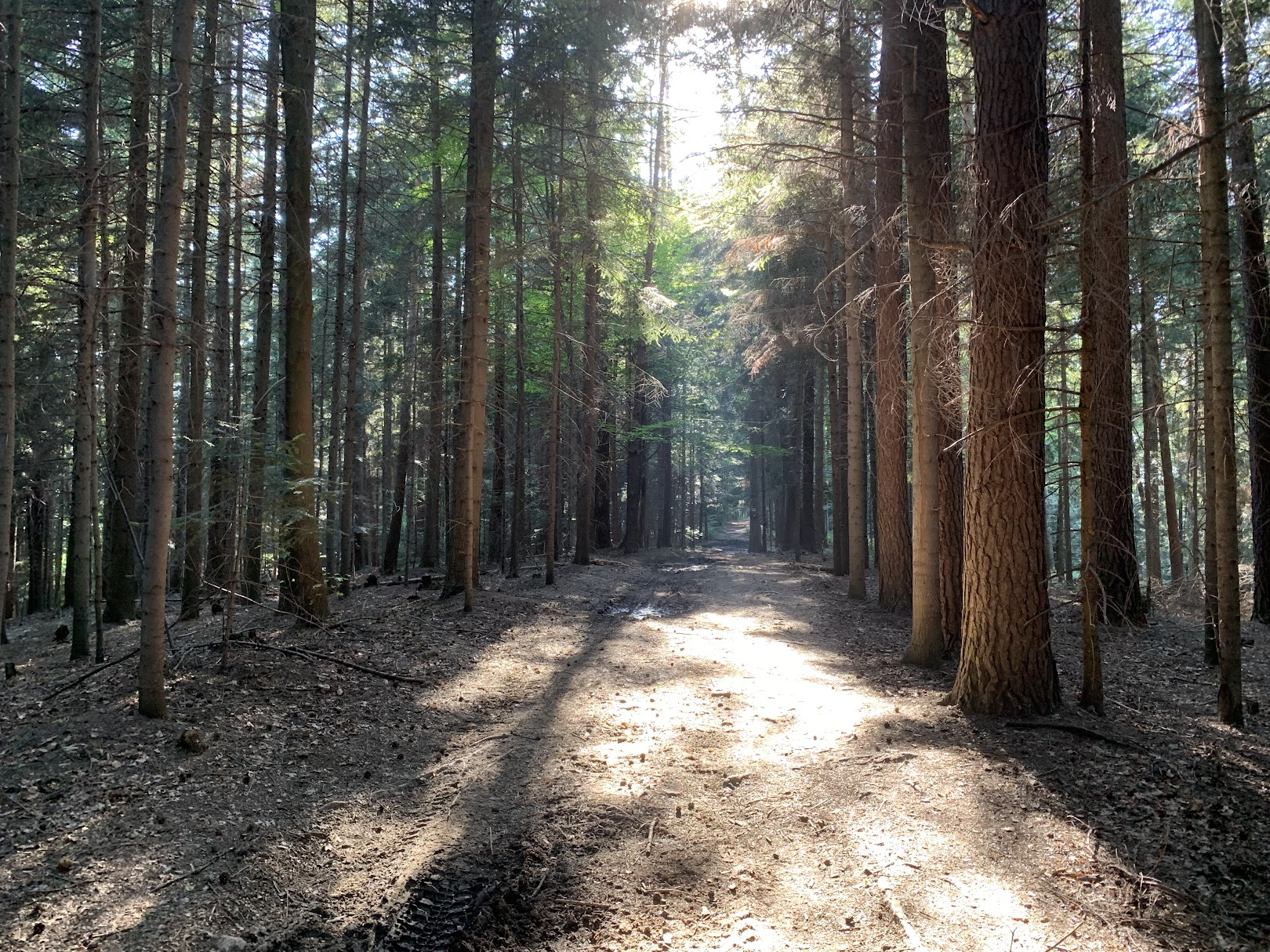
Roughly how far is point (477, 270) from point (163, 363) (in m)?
6.74

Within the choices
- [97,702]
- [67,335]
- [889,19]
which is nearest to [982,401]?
[889,19]

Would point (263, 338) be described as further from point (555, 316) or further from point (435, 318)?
point (555, 316)

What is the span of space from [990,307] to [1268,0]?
7041mm

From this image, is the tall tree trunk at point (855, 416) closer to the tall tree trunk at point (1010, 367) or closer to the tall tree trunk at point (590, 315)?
the tall tree trunk at point (590, 315)

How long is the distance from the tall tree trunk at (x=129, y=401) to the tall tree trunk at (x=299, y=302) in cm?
161

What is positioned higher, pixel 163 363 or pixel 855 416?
pixel 855 416

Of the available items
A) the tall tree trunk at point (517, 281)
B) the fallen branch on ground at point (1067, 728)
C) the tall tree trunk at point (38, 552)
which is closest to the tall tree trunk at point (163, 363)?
the tall tree trunk at point (517, 281)

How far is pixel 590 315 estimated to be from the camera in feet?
64.5

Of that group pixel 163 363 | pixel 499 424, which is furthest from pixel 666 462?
pixel 163 363

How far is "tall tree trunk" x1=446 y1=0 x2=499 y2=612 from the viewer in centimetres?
1212

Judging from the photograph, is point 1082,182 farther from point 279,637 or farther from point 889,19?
point 279,637

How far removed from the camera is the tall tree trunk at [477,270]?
1212 centimetres

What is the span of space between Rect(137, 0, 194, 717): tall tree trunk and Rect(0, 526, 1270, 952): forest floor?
2.42 ft

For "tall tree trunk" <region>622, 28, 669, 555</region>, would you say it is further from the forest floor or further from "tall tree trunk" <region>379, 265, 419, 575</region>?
the forest floor
